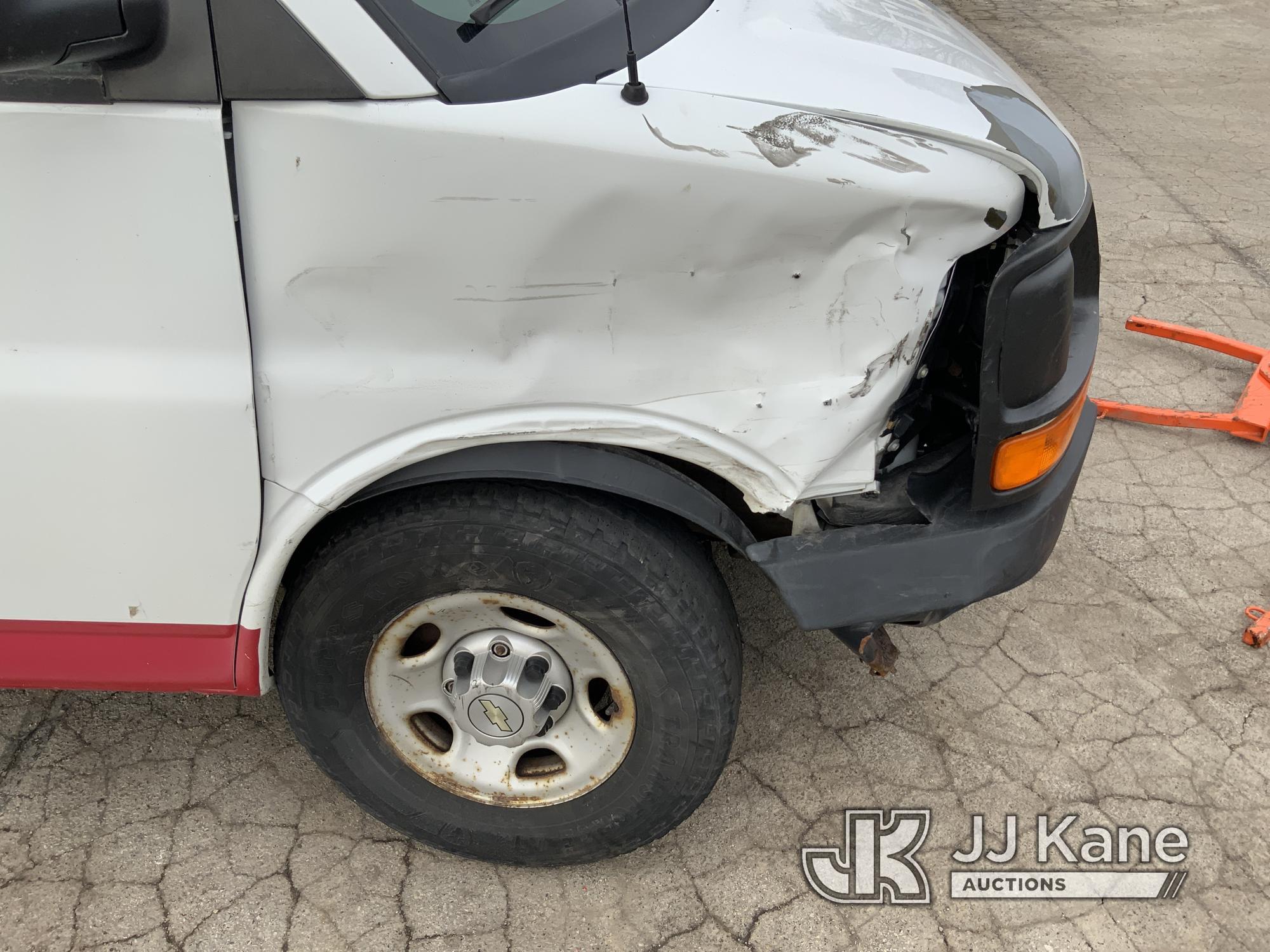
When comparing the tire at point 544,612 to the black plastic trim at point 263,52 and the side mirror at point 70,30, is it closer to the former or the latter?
the black plastic trim at point 263,52

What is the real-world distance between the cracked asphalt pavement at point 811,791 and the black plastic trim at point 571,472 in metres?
0.91

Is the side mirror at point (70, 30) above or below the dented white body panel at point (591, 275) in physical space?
above

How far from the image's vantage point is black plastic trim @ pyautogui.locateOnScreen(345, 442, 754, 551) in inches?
64.9

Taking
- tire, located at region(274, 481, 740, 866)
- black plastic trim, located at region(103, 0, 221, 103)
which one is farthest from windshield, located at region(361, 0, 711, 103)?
tire, located at region(274, 481, 740, 866)

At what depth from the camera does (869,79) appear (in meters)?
1.71

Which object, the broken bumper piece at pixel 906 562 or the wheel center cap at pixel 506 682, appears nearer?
the broken bumper piece at pixel 906 562

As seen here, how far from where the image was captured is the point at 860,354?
5.35 ft

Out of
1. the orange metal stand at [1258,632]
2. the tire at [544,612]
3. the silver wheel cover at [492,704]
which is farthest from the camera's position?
the orange metal stand at [1258,632]

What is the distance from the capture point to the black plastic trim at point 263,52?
138 cm

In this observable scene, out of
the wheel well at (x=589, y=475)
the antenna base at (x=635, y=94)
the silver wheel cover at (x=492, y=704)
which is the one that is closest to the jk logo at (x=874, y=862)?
the silver wheel cover at (x=492, y=704)

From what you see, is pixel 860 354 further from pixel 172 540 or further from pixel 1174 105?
pixel 1174 105

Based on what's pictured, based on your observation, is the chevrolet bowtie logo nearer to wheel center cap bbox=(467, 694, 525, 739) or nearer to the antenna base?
wheel center cap bbox=(467, 694, 525, 739)

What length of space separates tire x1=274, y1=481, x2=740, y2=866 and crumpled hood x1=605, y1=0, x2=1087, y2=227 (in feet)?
2.38

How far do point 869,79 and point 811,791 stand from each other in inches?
60.9
